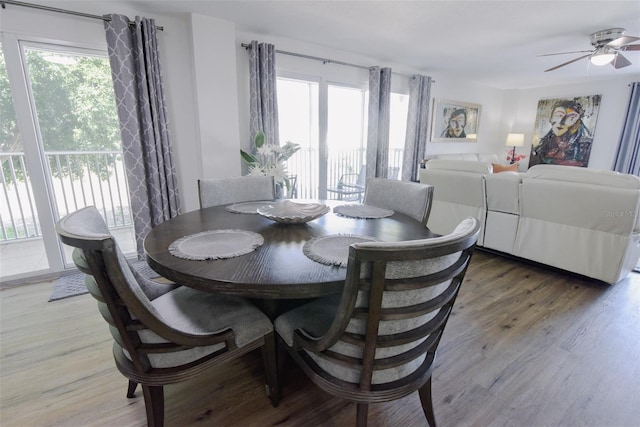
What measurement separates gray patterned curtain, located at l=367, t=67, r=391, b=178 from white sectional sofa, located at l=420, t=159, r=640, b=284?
1.16m

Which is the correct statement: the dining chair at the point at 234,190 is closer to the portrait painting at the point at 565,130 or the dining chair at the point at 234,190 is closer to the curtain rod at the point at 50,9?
the curtain rod at the point at 50,9

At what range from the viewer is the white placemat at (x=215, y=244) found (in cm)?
116

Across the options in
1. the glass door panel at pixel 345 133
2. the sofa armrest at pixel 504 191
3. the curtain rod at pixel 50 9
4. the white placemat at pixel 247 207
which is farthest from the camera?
the glass door panel at pixel 345 133

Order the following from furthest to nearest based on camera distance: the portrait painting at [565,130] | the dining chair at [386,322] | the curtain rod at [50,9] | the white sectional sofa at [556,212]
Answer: the portrait painting at [565,130] < the white sectional sofa at [556,212] < the curtain rod at [50,9] < the dining chair at [386,322]

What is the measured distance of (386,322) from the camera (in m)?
0.87

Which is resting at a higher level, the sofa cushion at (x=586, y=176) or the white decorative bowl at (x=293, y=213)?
the sofa cushion at (x=586, y=176)

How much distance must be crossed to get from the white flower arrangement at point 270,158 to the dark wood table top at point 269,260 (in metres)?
0.70

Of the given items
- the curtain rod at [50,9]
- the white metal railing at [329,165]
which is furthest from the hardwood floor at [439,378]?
the white metal railing at [329,165]

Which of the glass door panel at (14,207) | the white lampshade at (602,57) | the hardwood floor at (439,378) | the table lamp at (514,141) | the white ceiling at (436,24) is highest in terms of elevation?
the white ceiling at (436,24)

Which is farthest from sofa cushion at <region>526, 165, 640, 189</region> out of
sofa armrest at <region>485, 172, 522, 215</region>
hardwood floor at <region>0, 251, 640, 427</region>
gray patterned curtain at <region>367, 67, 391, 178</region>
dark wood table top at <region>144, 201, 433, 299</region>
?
gray patterned curtain at <region>367, 67, 391, 178</region>

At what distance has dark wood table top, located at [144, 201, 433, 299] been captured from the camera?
3.12ft

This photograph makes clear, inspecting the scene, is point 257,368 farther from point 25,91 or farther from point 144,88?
point 25,91

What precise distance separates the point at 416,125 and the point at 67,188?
4.80 meters

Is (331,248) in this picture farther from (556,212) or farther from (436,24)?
(436,24)
